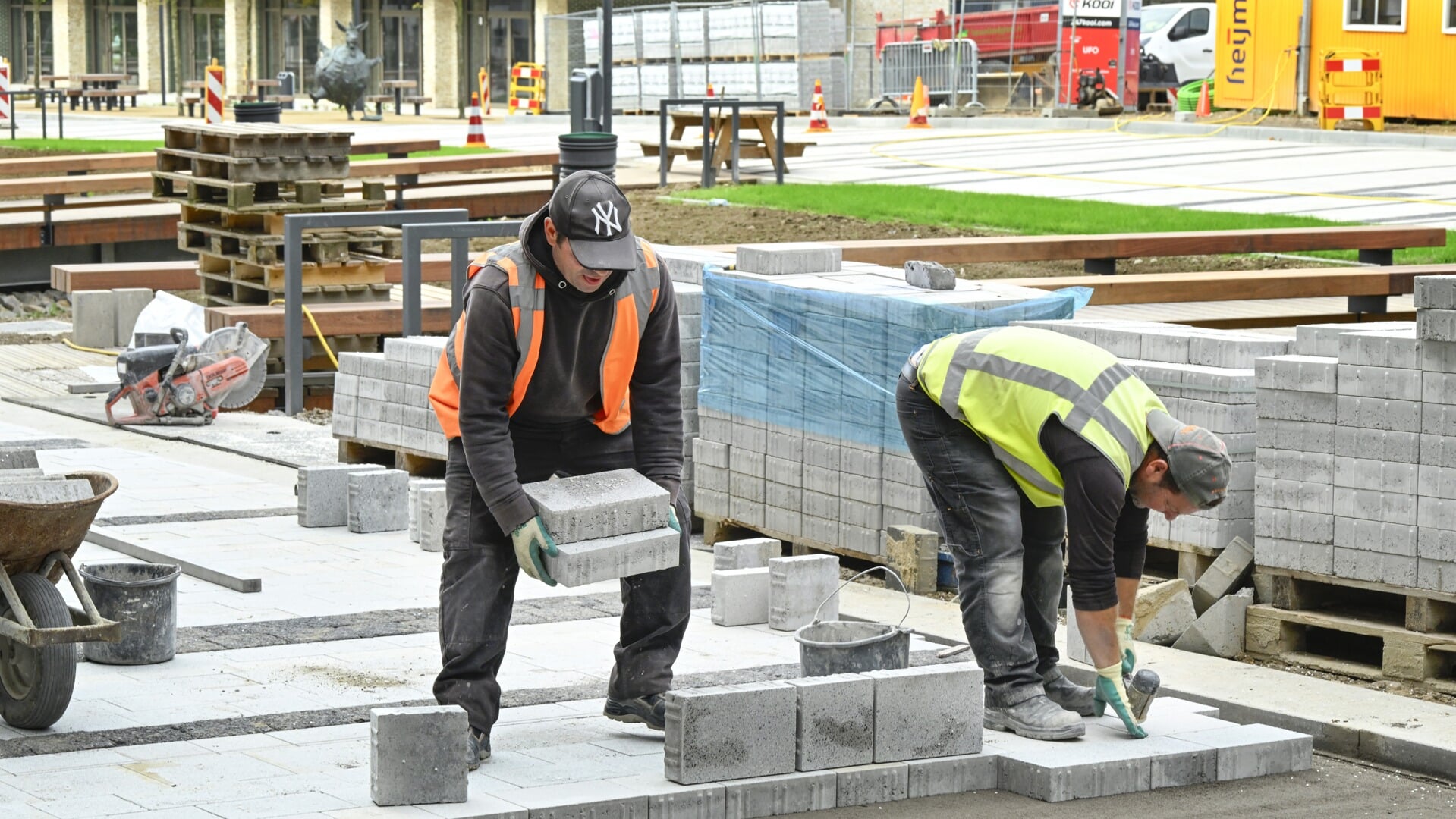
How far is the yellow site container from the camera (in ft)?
102

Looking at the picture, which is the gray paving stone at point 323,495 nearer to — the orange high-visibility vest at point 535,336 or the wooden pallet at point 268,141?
the orange high-visibility vest at point 535,336

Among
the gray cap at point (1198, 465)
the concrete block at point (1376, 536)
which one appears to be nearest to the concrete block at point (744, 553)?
the concrete block at point (1376, 536)

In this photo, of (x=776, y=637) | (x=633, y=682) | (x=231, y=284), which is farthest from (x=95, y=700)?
(x=231, y=284)

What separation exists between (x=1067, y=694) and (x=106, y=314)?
12669 mm

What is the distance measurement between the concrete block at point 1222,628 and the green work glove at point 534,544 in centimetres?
322

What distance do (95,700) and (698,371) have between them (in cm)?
417

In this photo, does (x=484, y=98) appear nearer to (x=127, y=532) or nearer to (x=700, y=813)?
(x=127, y=532)

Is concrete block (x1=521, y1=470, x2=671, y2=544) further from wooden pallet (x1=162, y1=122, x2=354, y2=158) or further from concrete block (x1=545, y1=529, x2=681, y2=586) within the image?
wooden pallet (x1=162, y1=122, x2=354, y2=158)

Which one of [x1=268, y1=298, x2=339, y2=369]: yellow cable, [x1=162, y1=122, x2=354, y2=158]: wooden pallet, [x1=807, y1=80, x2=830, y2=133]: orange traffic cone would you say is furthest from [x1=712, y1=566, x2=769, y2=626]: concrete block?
[x1=807, y1=80, x2=830, y2=133]: orange traffic cone

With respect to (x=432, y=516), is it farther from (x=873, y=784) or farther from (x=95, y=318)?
(x=95, y=318)

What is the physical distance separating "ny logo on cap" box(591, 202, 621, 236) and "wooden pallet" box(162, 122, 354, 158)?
11.0m

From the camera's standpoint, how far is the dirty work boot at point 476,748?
6.12m

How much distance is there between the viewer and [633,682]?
21.5 ft

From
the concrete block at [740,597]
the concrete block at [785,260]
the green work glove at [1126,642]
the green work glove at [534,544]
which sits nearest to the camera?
the green work glove at [534,544]
